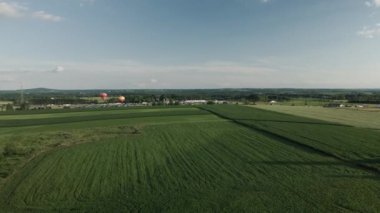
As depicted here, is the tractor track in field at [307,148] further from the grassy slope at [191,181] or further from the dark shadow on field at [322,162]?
the grassy slope at [191,181]

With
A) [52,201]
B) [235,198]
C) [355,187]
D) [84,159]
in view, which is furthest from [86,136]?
[355,187]

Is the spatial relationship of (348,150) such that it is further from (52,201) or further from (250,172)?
(52,201)

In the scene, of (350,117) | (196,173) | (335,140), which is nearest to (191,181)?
(196,173)

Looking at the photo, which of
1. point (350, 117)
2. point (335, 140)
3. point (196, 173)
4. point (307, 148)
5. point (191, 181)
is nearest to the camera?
point (191, 181)

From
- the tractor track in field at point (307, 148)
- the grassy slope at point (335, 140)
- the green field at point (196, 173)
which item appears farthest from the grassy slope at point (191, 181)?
the grassy slope at point (335, 140)

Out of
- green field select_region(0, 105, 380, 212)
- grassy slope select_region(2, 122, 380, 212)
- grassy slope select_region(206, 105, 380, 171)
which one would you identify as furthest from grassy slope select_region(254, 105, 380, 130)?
grassy slope select_region(2, 122, 380, 212)

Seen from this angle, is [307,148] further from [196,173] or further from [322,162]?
[196,173]

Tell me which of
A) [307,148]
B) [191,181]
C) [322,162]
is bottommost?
[191,181]

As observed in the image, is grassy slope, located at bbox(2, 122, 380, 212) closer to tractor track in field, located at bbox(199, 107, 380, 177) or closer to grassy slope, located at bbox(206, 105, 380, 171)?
tractor track in field, located at bbox(199, 107, 380, 177)
